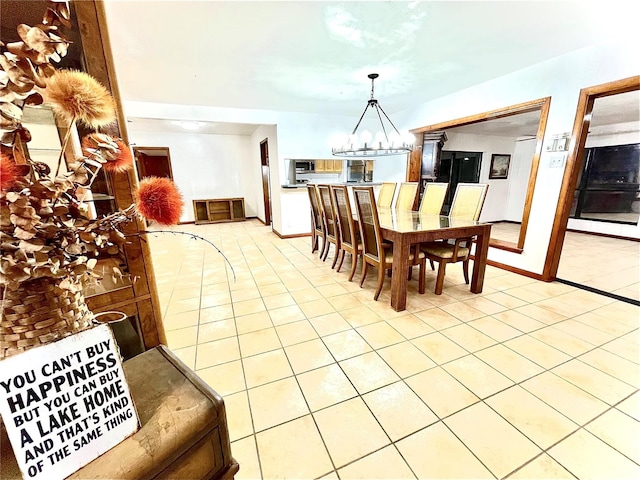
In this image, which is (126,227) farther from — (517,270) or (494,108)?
(494,108)

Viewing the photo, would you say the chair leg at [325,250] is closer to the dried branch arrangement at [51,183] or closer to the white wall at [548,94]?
the white wall at [548,94]

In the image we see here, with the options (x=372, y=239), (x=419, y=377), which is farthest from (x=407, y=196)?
(x=419, y=377)

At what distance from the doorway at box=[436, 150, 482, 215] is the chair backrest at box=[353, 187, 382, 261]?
3783 millimetres

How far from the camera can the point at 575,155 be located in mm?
2707

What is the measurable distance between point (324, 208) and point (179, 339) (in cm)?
220

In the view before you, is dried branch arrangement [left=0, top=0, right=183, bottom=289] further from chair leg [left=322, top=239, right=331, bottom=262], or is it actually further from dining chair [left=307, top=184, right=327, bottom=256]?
chair leg [left=322, top=239, right=331, bottom=262]

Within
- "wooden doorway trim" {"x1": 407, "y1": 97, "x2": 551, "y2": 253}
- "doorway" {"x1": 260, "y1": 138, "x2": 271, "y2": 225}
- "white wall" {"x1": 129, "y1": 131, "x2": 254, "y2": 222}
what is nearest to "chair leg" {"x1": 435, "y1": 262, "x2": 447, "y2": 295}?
"wooden doorway trim" {"x1": 407, "y1": 97, "x2": 551, "y2": 253}

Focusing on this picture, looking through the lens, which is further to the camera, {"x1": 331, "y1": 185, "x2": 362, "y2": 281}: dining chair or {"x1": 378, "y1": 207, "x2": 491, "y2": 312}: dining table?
{"x1": 331, "y1": 185, "x2": 362, "y2": 281}: dining chair

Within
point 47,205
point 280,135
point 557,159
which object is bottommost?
point 47,205

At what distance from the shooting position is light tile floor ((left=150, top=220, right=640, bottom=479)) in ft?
3.84

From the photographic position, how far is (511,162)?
6.66m

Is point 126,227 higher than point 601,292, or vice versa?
point 126,227

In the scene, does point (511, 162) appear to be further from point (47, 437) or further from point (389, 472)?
point (47, 437)

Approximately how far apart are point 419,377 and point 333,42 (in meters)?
2.81
